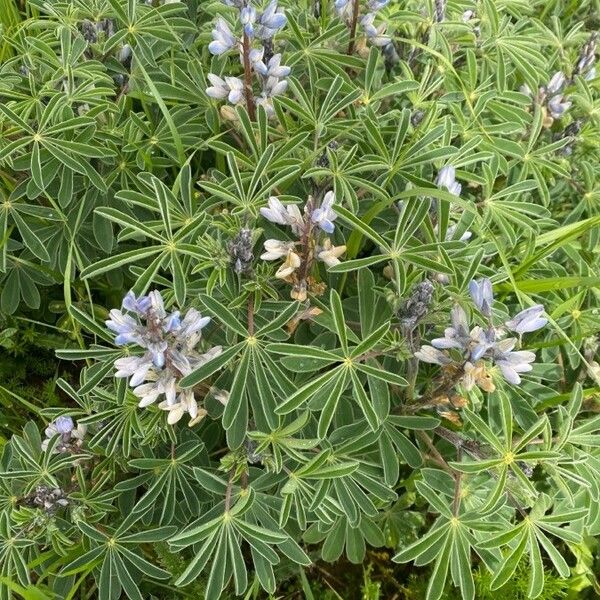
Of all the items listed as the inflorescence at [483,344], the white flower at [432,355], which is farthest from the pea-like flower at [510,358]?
the white flower at [432,355]

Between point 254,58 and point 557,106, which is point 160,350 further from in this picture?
point 557,106

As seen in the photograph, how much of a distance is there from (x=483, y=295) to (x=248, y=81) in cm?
83

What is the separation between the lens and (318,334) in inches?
78.2

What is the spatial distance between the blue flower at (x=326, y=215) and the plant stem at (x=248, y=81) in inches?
18.1

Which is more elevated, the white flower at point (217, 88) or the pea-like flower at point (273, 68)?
the pea-like flower at point (273, 68)

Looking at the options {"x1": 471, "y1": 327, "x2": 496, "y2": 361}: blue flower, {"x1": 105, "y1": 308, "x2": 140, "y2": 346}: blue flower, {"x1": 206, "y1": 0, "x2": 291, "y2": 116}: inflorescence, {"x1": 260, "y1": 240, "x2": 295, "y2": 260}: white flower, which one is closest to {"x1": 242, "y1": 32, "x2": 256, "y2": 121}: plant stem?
{"x1": 206, "y1": 0, "x2": 291, "y2": 116}: inflorescence

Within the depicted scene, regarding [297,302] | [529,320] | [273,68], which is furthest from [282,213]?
[529,320]

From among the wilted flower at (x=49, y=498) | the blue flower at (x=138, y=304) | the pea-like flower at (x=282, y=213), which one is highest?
the pea-like flower at (x=282, y=213)

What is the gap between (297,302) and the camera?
172 centimetres

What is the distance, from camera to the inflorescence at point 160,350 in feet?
5.08

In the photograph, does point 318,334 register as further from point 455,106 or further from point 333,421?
point 455,106

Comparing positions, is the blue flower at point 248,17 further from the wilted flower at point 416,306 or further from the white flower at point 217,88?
the wilted flower at point 416,306

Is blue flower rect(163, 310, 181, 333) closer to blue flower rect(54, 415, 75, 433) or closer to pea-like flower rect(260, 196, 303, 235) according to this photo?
pea-like flower rect(260, 196, 303, 235)

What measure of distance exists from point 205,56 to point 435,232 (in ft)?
3.27
